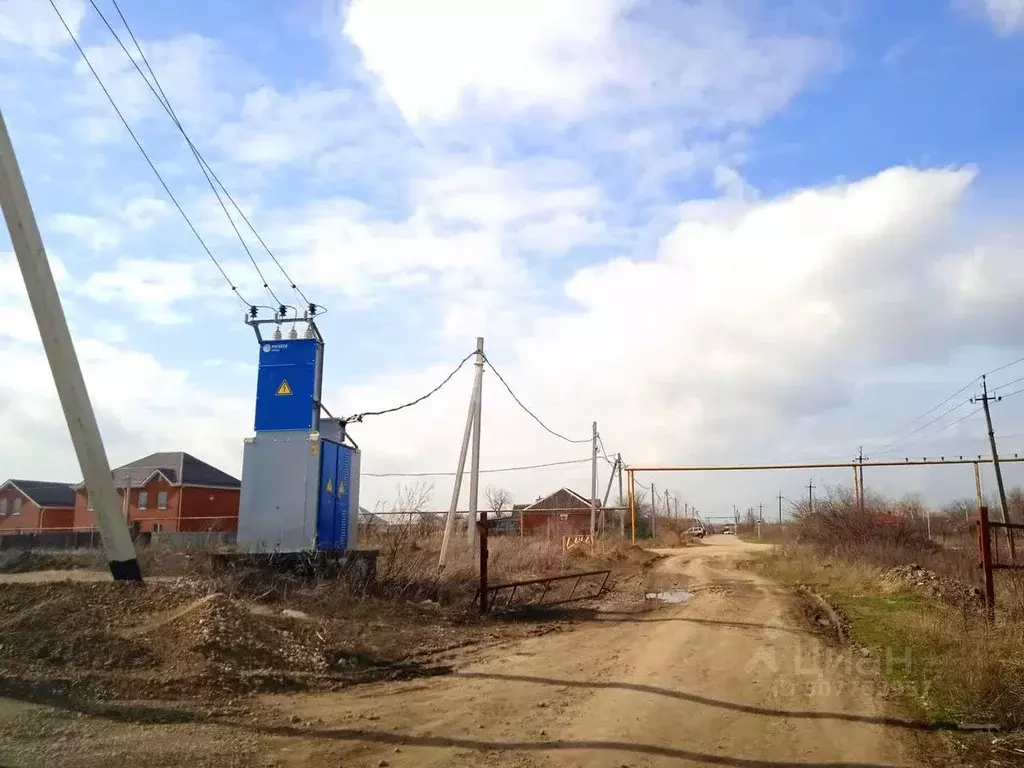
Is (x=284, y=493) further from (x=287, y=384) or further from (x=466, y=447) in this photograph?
(x=466, y=447)

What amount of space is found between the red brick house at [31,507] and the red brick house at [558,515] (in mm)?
30267

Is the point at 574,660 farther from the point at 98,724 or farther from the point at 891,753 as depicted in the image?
the point at 98,724

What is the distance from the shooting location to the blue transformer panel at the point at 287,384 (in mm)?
14672

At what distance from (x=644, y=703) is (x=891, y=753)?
2.20 metres

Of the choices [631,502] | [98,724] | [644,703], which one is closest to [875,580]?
[644,703]

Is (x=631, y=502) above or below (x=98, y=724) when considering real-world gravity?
above

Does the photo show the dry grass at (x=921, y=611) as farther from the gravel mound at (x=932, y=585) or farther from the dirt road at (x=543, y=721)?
the dirt road at (x=543, y=721)

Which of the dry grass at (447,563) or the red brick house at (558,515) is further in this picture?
the red brick house at (558,515)

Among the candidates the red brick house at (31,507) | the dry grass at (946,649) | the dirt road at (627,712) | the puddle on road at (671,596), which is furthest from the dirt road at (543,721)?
the red brick house at (31,507)

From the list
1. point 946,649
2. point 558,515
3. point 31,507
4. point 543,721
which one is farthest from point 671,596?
point 31,507

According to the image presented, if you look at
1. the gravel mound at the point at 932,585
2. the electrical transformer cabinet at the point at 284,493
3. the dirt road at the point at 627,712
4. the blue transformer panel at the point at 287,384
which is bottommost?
the dirt road at the point at 627,712

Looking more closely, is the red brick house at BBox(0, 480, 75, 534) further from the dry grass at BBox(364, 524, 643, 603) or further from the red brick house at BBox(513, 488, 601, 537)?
the dry grass at BBox(364, 524, 643, 603)

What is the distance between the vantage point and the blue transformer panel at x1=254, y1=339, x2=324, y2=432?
1467 cm

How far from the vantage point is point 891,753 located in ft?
21.6
